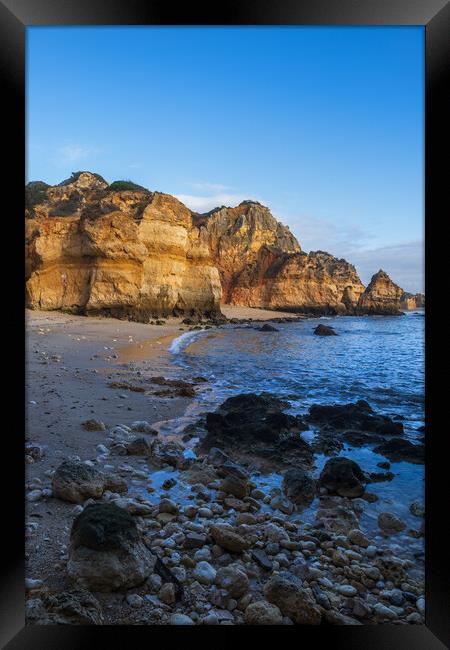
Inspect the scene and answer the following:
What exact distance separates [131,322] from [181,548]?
720 inches

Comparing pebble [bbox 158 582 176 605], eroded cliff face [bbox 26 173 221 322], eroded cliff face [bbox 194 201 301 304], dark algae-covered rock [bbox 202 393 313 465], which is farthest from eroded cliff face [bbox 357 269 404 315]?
pebble [bbox 158 582 176 605]

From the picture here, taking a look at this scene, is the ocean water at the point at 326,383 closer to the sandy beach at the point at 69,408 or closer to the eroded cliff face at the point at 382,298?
the sandy beach at the point at 69,408

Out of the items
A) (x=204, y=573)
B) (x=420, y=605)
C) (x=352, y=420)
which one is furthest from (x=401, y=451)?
(x=204, y=573)

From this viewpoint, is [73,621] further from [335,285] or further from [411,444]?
[335,285]

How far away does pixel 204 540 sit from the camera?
2.19 m

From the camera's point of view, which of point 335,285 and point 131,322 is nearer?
point 131,322

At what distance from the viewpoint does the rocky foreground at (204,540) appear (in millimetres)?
1733

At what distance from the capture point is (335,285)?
4816 cm

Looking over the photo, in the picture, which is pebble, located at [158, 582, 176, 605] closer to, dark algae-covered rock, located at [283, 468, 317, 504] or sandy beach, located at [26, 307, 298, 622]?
sandy beach, located at [26, 307, 298, 622]

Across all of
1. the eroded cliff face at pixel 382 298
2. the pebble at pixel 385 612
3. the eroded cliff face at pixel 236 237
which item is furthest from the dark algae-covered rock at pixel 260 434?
the eroded cliff face at pixel 382 298
